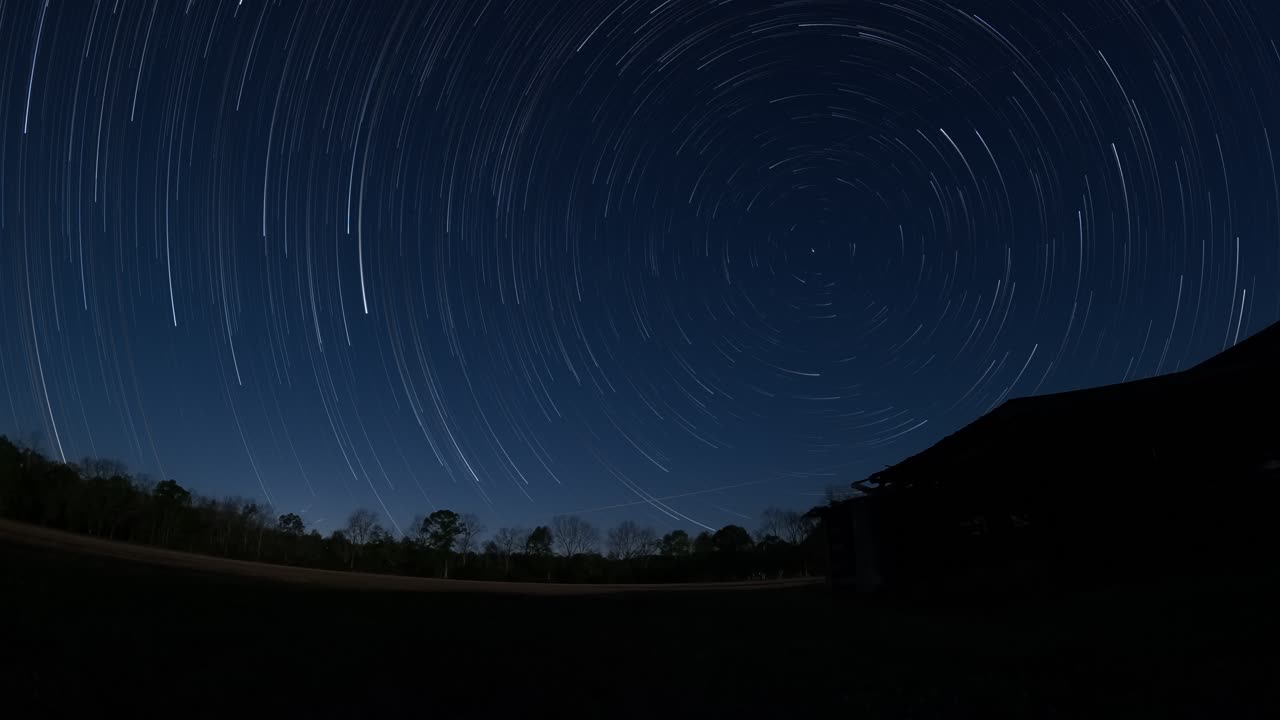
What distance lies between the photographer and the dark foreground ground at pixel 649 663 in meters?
5.30

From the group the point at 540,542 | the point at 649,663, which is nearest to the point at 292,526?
the point at 540,542

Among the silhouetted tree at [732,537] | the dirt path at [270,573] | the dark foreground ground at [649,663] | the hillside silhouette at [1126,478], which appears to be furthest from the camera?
the silhouetted tree at [732,537]

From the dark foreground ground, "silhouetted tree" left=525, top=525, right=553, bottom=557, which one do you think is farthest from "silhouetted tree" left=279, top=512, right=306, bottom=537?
the dark foreground ground

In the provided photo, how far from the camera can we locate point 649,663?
787cm

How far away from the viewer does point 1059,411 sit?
11781mm

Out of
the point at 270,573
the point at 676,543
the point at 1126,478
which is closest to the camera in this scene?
the point at 1126,478

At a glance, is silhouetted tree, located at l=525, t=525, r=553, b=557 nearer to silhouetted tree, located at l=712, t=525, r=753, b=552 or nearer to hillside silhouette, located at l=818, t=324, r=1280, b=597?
silhouetted tree, located at l=712, t=525, r=753, b=552

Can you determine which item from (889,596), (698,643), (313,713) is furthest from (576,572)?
(313,713)

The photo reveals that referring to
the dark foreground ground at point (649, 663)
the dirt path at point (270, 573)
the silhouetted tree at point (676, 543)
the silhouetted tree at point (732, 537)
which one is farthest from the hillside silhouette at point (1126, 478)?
the silhouetted tree at point (676, 543)

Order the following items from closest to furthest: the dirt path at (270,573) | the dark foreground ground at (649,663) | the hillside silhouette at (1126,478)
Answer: the dark foreground ground at (649,663) < the hillside silhouette at (1126,478) < the dirt path at (270,573)

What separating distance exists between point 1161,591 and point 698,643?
685 cm

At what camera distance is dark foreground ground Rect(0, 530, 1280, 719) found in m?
5.30

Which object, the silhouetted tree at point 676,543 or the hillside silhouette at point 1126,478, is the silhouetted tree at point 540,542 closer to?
the silhouetted tree at point 676,543

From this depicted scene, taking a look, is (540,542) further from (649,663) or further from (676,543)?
(649,663)
